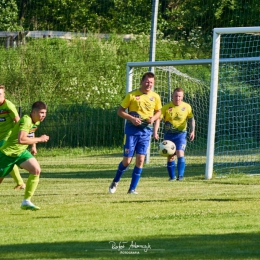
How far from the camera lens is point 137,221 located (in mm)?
8719

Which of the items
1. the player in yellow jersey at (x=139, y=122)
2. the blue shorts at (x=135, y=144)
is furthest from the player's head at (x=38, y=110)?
the blue shorts at (x=135, y=144)

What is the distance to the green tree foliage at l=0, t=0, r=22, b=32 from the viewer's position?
103ft

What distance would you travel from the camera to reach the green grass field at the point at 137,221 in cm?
698

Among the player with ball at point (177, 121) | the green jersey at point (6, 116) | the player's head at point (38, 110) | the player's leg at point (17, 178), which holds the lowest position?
the player's leg at point (17, 178)

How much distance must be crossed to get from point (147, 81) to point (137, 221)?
3.37m

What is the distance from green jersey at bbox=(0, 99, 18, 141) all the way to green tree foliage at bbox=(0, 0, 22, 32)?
18.4 metres

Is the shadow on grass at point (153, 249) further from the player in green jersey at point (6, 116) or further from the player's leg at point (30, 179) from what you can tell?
the player in green jersey at point (6, 116)

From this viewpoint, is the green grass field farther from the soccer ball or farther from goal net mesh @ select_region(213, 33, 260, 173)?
goal net mesh @ select_region(213, 33, 260, 173)

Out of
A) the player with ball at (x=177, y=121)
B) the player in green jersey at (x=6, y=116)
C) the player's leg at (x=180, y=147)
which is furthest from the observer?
the player with ball at (x=177, y=121)

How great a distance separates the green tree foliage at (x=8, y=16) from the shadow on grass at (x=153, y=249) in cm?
2377

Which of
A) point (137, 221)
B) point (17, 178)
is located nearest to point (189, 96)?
point (17, 178)

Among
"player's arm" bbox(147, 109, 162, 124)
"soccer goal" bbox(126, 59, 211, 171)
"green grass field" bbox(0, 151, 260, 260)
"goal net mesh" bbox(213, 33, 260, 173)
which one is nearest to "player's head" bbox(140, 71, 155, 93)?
"player's arm" bbox(147, 109, 162, 124)

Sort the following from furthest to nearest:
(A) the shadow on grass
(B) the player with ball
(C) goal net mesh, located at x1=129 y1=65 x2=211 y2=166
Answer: (C) goal net mesh, located at x1=129 y1=65 x2=211 y2=166, (B) the player with ball, (A) the shadow on grass

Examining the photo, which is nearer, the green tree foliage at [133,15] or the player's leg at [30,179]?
the player's leg at [30,179]
